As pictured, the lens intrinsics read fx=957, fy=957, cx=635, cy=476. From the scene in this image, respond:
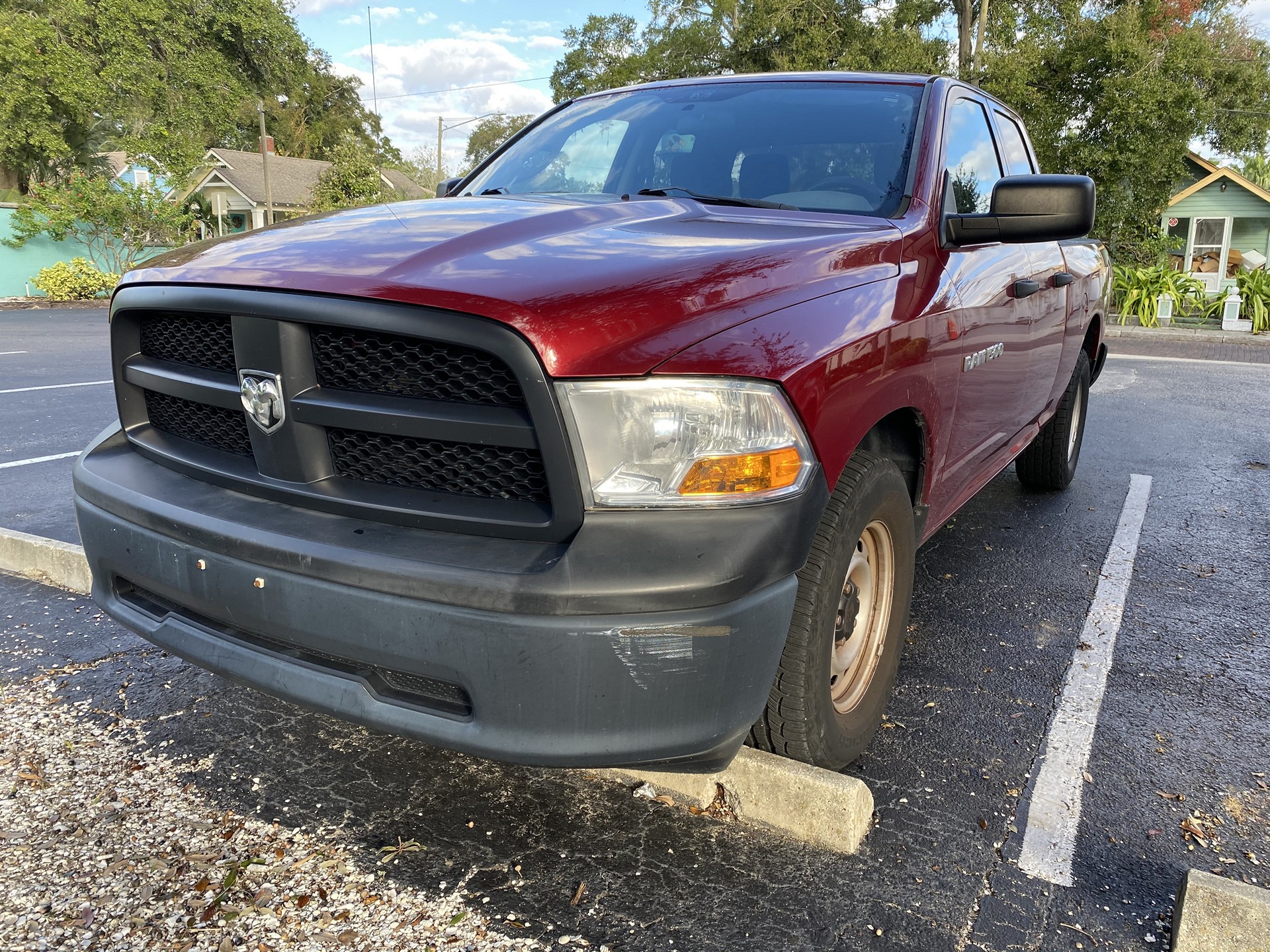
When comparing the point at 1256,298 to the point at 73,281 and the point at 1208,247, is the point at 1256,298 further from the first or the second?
the point at 73,281

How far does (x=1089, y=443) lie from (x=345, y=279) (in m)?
6.58

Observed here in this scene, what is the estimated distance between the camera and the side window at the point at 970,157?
3.14m

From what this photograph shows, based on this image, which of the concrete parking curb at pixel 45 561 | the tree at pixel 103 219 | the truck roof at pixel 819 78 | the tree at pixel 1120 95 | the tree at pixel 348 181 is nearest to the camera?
the truck roof at pixel 819 78

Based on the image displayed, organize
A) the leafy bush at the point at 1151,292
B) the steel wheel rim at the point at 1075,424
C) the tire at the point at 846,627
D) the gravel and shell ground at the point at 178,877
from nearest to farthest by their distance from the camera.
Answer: the gravel and shell ground at the point at 178,877 < the tire at the point at 846,627 < the steel wheel rim at the point at 1075,424 < the leafy bush at the point at 1151,292

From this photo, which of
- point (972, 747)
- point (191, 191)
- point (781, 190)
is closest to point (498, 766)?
point (972, 747)

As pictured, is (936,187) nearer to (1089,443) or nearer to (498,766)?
(498,766)

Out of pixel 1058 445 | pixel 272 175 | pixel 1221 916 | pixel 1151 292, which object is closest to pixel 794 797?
pixel 1221 916

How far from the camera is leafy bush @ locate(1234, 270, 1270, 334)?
62.0 feet

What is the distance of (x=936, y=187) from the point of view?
113 inches

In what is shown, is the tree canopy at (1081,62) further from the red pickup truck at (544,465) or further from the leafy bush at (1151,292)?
the red pickup truck at (544,465)

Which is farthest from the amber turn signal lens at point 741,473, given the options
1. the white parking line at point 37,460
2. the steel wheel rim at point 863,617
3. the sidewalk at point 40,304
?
the sidewalk at point 40,304

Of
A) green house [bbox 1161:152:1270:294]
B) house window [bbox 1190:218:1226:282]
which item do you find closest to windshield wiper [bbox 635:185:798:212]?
green house [bbox 1161:152:1270:294]

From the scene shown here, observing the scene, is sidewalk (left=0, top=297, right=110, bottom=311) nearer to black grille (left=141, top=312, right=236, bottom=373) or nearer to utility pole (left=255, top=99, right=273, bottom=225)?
utility pole (left=255, top=99, right=273, bottom=225)

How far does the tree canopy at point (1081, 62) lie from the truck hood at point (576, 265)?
2146cm
